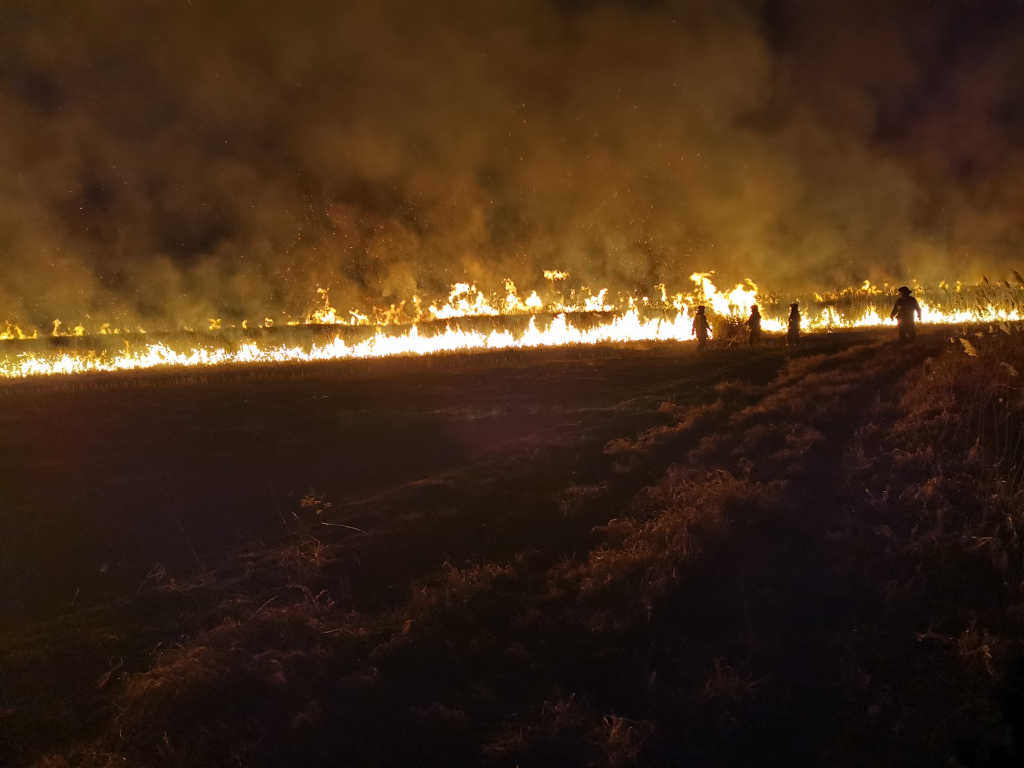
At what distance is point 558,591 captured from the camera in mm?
7535

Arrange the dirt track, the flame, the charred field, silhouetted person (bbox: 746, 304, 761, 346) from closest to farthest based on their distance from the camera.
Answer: the charred field → the dirt track → silhouetted person (bbox: 746, 304, 761, 346) → the flame

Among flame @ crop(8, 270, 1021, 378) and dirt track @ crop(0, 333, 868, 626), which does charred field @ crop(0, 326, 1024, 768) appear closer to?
dirt track @ crop(0, 333, 868, 626)

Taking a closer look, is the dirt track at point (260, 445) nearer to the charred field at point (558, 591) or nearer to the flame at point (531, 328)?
the charred field at point (558, 591)

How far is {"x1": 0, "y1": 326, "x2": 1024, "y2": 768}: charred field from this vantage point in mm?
5680

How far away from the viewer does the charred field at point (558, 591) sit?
5680 mm

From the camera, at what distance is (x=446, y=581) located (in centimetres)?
801

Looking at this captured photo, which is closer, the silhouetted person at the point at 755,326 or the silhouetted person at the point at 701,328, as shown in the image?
the silhouetted person at the point at 701,328

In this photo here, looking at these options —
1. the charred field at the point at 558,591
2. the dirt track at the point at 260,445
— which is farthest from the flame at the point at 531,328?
the charred field at the point at 558,591

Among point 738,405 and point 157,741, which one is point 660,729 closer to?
point 157,741

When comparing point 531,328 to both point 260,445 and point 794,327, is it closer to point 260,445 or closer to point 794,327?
point 794,327

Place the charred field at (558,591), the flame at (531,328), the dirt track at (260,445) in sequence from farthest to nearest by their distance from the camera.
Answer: the flame at (531,328) < the dirt track at (260,445) < the charred field at (558,591)

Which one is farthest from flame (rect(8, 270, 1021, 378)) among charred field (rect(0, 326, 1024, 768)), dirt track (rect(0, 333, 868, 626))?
charred field (rect(0, 326, 1024, 768))

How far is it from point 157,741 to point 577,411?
9738mm

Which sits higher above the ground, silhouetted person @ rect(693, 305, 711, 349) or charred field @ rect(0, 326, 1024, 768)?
silhouetted person @ rect(693, 305, 711, 349)
